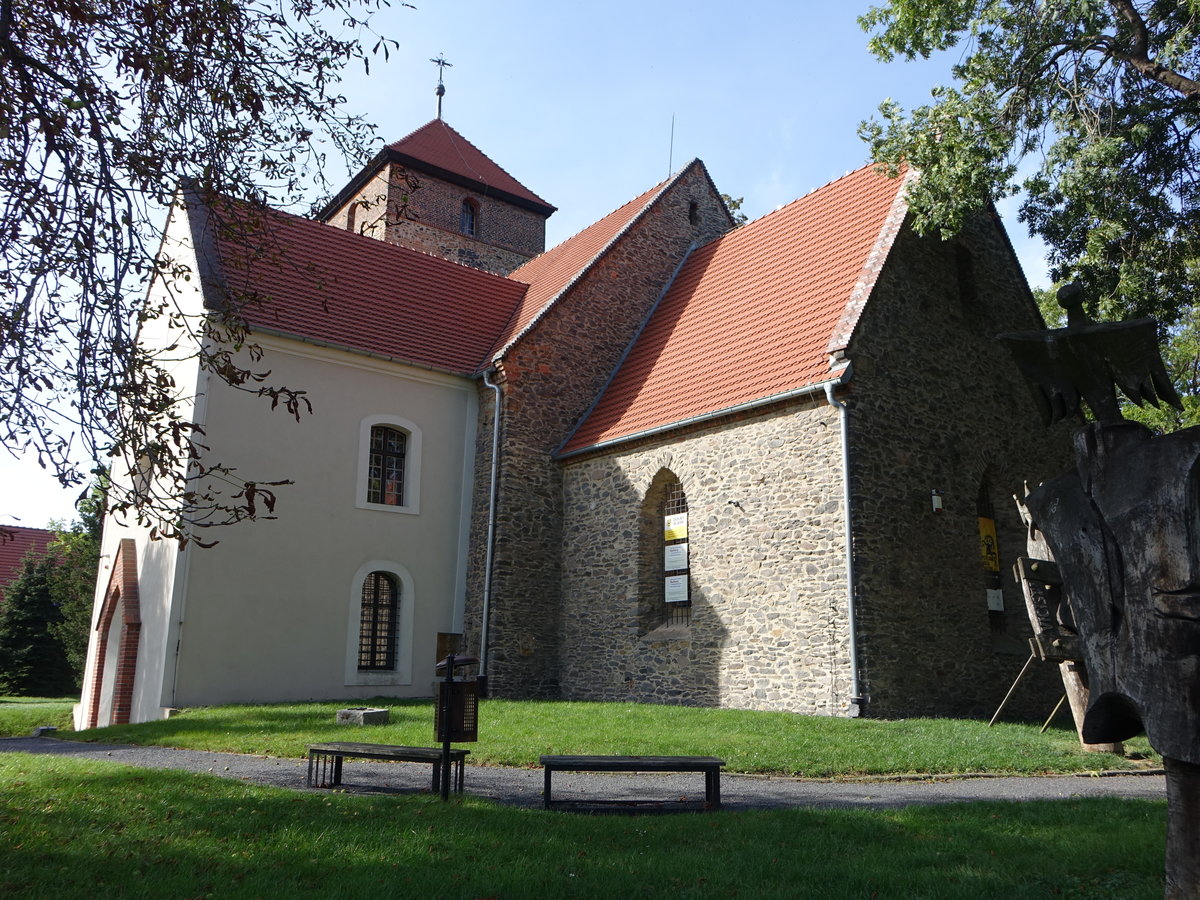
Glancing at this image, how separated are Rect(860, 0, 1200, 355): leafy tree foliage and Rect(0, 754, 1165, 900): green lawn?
325 inches

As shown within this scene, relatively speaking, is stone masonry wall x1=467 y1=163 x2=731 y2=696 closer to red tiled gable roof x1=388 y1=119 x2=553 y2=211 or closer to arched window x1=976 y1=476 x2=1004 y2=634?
arched window x1=976 y1=476 x2=1004 y2=634

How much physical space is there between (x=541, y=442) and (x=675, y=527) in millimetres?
3446

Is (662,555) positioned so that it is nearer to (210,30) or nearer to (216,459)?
(216,459)

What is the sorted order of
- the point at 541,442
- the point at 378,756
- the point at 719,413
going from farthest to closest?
the point at 541,442, the point at 719,413, the point at 378,756

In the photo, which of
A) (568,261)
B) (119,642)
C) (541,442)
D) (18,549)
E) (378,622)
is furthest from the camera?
(18,549)

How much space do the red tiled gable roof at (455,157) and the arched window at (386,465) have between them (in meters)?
13.5

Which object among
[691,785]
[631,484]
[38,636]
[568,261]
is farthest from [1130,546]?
[38,636]

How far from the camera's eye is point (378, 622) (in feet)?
53.7

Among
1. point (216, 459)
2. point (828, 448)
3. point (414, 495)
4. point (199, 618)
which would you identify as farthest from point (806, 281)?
point (199, 618)

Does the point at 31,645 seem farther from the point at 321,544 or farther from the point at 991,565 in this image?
the point at 991,565

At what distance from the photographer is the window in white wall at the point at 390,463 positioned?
54.1ft

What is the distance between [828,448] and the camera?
1284 cm

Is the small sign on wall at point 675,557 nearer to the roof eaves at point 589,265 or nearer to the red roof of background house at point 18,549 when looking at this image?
the roof eaves at point 589,265

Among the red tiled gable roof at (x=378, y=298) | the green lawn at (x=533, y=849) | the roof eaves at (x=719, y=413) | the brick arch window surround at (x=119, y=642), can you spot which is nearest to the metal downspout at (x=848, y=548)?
the roof eaves at (x=719, y=413)
